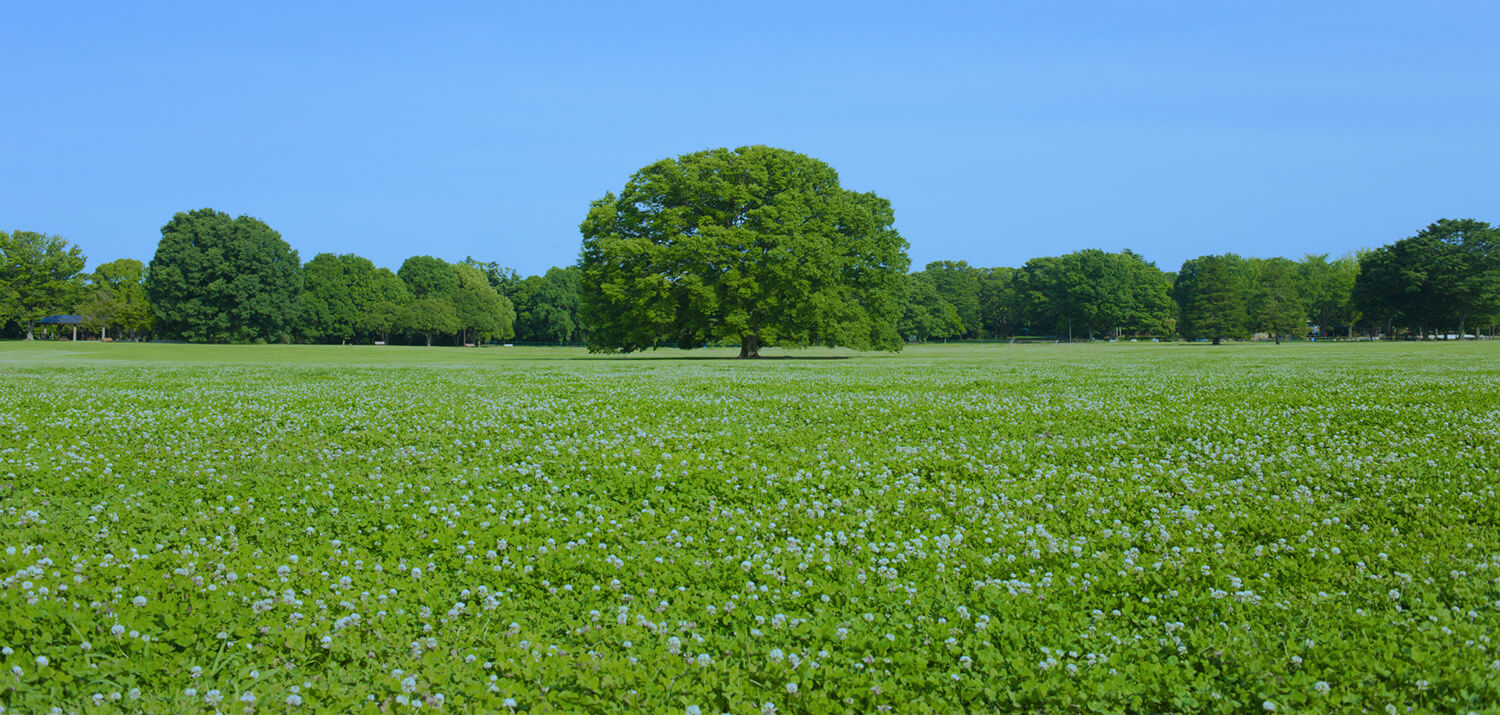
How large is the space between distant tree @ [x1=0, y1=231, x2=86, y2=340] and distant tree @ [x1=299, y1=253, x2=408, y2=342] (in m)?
29.6

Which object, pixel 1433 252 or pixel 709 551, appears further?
pixel 1433 252

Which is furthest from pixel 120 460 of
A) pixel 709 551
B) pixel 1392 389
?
pixel 1392 389

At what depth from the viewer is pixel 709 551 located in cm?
709

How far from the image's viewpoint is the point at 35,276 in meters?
110

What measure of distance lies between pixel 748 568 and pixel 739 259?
4920cm

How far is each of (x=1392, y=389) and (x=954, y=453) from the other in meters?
16.2

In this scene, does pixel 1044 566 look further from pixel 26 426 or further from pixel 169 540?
pixel 26 426

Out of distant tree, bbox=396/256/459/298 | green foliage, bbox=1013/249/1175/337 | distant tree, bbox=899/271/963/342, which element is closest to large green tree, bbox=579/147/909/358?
distant tree, bbox=899/271/963/342

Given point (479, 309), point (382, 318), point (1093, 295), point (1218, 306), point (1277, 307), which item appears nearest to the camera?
point (1218, 306)

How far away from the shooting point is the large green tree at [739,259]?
53781 mm

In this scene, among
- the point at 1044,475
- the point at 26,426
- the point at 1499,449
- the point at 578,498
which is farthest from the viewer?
the point at 26,426

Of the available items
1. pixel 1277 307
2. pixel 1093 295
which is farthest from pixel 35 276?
pixel 1277 307

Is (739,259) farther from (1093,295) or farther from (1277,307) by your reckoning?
(1277,307)

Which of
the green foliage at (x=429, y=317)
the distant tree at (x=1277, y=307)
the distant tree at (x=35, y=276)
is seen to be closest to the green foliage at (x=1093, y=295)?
the distant tree at (x=1277, y=307)
